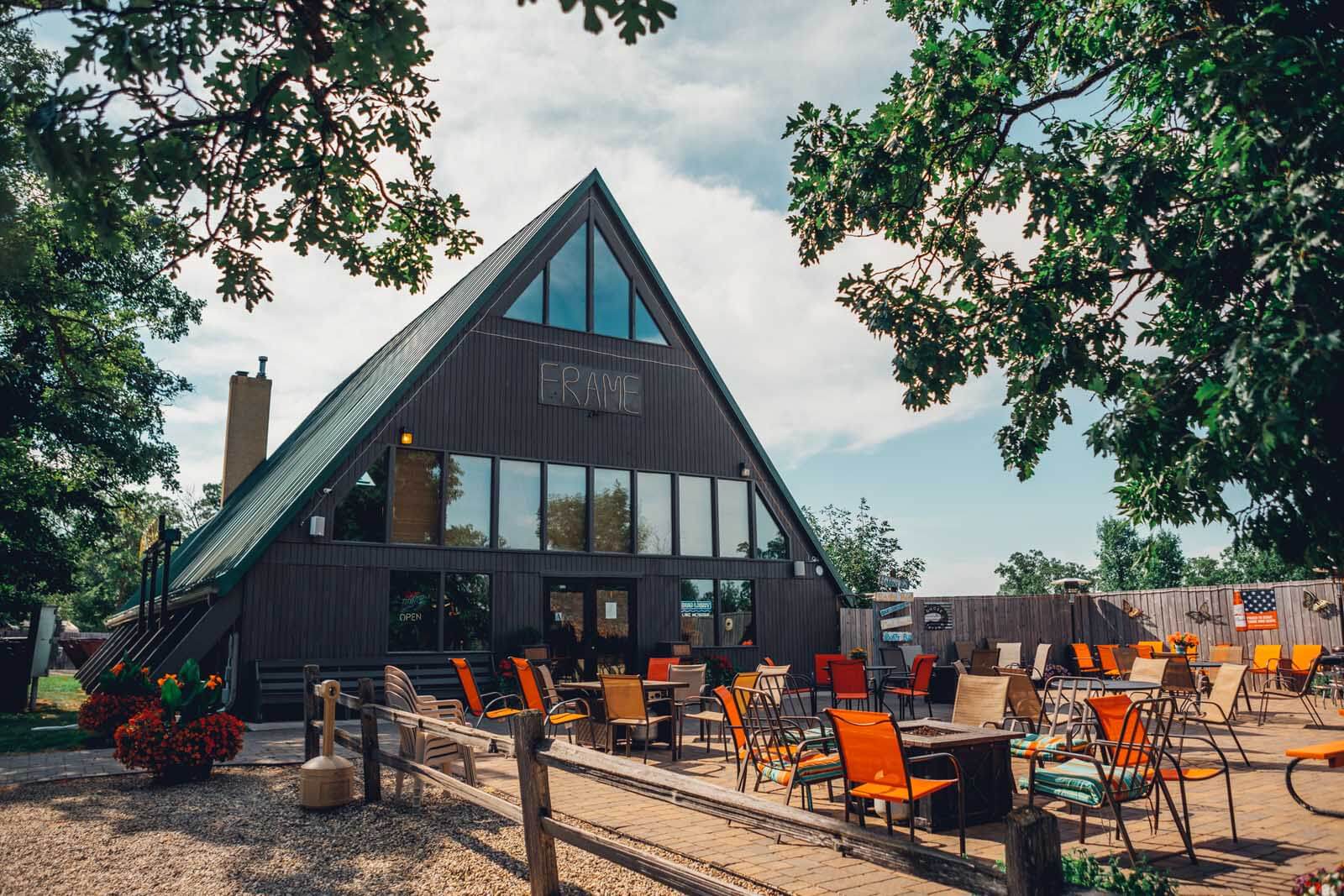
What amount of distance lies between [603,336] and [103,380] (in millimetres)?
9042

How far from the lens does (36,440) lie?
1889 cm

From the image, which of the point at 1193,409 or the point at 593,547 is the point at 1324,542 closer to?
the point at 1193,409

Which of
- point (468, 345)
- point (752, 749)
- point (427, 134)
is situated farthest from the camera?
point (468, 345)

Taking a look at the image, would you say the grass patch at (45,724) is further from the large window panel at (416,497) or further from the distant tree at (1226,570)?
the distant tree at (1226,570)

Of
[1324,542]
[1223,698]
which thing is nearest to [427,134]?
[1324,542]

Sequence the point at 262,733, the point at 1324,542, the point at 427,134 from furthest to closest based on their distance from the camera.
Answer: the point at 262,733
the point at 427,134
the point at 1324,542

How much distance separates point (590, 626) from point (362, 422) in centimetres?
529

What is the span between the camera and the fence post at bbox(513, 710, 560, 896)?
495 centimetres

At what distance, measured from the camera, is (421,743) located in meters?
7.05

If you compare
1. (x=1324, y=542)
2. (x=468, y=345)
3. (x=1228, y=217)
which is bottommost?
(x=1324, y=542)

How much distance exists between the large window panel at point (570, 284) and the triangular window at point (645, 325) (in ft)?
3.67

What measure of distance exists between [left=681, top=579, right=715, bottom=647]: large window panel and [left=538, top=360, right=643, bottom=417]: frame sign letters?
3497 mm

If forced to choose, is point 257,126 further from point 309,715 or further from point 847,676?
point 847,676

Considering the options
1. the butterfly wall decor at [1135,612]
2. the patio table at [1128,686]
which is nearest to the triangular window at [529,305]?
the patio table at [1128,686]
